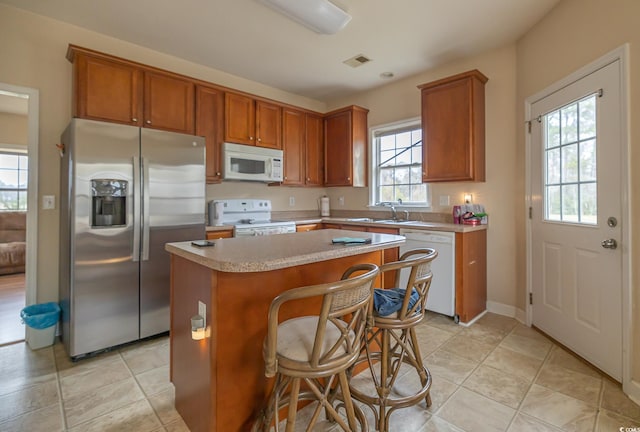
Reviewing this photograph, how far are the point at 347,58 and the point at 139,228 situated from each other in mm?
2724

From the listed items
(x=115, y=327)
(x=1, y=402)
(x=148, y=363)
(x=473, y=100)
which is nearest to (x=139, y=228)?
(x=115, y=327)

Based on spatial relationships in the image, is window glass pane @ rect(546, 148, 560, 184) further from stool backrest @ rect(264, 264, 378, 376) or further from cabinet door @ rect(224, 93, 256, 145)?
cabinet door @ rect(224, 93, 256, 145)

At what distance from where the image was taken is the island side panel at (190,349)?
4.44 feet

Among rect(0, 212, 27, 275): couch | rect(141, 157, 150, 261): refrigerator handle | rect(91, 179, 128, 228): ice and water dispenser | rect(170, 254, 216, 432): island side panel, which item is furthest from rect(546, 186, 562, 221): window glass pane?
rect(0, 212, 27, 275): couch

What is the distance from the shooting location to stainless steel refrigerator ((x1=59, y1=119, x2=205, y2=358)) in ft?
7.42

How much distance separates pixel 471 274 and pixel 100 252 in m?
→ 3.26

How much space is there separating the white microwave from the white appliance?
0.31m

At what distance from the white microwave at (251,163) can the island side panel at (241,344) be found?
224 centimetres

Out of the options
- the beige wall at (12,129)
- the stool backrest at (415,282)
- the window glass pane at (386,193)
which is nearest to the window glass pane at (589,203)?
the stool backrest at (415,282)

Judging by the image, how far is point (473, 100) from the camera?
3.08 meters

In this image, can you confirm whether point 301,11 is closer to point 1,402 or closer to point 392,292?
point 392,292

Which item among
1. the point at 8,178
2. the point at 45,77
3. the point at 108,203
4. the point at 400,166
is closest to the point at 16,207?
the point at 8,178

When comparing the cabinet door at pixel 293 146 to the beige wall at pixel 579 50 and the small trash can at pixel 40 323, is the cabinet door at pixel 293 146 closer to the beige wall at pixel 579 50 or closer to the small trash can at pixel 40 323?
the beige wall at pixel 579 50

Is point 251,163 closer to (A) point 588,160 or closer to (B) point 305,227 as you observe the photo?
(B) point 305,227
